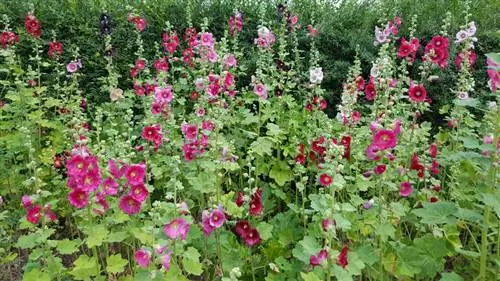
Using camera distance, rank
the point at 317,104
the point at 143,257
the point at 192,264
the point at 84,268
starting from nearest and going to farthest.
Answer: the point at 143,257
the point at 192,264
the point at 84,268
the point at 317,104

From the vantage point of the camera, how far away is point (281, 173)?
4074 millimetres

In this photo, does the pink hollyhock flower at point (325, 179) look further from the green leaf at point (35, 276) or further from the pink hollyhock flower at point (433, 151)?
the green leaf at point (35, 276)

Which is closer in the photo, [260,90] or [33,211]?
[33,211]

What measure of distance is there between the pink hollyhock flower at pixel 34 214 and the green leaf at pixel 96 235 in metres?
0.24

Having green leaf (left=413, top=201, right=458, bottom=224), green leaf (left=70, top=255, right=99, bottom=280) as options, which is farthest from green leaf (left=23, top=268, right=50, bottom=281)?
green leaf (left=413, top=201, right=458, bottom=224)

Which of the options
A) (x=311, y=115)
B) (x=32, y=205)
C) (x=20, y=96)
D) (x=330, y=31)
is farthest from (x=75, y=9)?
(x=32, y=205)

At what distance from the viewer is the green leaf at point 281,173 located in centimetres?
404

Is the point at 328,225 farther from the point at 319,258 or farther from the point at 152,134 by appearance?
the point at 152,134

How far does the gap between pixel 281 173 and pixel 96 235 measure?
1531mm

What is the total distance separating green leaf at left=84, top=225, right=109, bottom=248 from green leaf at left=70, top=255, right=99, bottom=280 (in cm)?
10

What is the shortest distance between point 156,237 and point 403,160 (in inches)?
60.0

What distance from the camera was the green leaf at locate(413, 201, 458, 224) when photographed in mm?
2713

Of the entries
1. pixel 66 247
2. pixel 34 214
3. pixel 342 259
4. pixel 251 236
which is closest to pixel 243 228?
pixel 251 236

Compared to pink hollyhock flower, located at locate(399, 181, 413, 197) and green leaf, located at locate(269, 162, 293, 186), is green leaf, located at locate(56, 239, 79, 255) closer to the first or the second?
green leaf, located at locate(269, 162, 293, 186)
